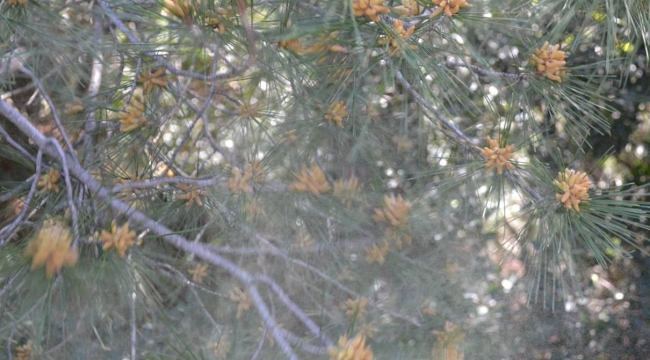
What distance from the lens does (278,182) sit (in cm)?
102

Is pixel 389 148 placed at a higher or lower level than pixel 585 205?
higher

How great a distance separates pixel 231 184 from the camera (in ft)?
3.33

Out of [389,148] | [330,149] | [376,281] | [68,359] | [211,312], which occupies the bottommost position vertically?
[68,359]

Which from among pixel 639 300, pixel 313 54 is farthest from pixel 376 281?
pixel 639 300

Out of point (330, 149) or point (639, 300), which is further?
point (639, 300)

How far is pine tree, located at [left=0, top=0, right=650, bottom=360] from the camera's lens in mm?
803

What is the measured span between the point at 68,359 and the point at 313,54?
0.57 meters

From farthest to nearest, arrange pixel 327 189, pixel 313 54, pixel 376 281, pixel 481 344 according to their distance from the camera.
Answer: pixel 481 344 → pixel 376 281 → pixel 327 189 → pixel 313 54

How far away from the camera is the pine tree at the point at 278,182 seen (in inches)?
31.6

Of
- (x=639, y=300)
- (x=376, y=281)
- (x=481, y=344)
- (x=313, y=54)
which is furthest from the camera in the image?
(x=639, y=300)

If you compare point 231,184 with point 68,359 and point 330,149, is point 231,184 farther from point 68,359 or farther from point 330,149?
point 68,359

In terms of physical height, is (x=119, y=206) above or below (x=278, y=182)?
below

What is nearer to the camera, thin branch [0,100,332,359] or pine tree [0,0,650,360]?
pine tree [0,0,650,360]

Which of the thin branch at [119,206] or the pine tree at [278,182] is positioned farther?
the thin branch at [119,206]
